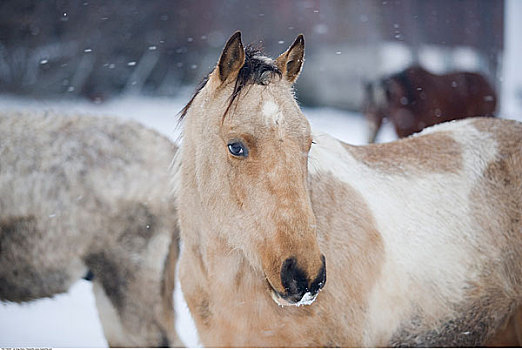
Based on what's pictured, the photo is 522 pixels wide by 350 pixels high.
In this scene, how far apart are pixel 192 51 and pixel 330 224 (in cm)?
97


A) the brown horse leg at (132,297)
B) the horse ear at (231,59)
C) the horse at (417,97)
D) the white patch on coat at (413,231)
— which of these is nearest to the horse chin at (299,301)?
the white patch on coat at (413,231)

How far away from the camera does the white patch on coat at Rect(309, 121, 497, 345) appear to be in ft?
4.62

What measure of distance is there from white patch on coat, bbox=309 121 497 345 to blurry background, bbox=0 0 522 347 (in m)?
0.41

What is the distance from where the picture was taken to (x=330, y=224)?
4.50ft

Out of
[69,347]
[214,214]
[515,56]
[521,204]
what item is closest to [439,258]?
[521,204]

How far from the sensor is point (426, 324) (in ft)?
4.70

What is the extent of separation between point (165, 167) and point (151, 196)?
0.12m

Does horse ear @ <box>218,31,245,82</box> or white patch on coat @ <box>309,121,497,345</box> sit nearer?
horse ear @ <box>218,31,245,82</box>

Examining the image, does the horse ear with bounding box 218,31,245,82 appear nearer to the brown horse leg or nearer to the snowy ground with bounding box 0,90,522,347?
the snowy ground with bounding box 0,90,522,347

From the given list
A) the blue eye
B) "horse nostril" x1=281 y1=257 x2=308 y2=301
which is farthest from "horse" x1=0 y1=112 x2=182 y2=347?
"horse nostril" x1=281 y1=257 x2=308 y2=301

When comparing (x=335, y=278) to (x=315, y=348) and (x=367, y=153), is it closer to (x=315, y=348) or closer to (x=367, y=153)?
(x=315, y=348)

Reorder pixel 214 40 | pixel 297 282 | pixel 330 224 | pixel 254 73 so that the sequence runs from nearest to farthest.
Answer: pixel 297 282
pixel 254 73
pixel 330 224
pixel 214 40

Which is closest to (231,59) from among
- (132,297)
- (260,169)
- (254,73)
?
(254,73)

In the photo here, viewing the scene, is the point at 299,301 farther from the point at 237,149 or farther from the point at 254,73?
the point at 254,73
